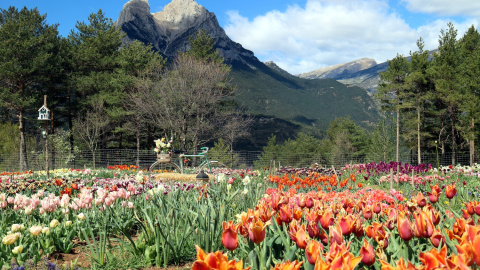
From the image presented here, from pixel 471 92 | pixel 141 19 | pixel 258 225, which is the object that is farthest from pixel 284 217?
pixel 141 19

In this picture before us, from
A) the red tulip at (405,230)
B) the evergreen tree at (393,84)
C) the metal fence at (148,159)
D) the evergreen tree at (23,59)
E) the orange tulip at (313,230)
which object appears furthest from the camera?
the evergreen tree at (393,84)

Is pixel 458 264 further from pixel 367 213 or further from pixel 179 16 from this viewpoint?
pixel 179 16

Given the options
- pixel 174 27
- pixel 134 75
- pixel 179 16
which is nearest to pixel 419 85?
pixel 134 75

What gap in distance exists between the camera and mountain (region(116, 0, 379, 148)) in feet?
302

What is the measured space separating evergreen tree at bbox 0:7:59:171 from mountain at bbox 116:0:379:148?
186 ft

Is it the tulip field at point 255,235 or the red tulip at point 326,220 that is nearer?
the tulip field at point 255,235

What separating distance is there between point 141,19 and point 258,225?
121m

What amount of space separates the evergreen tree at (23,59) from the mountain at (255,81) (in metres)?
56.5

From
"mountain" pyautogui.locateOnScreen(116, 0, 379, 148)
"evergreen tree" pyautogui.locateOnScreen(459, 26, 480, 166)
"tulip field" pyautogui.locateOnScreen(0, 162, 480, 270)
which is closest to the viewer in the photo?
"tulip field" pyautogui.locateOnScreen(0, 162, 480, 270)

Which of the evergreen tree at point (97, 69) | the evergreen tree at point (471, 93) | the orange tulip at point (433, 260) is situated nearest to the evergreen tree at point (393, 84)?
the evergreen tree at point (471, 93)

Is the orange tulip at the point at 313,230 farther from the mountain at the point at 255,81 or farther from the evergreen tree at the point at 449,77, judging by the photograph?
the mountain at the point at 255,81

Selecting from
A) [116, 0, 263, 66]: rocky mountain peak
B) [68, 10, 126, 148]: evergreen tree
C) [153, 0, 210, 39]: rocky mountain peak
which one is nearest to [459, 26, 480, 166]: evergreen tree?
[68, 10, 126, 148]: evergreen tree

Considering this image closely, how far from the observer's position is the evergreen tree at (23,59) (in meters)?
22.1

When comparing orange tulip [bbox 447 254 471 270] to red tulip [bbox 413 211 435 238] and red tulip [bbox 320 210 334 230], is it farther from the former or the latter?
red tulip [bbox 320 210 334 230]
